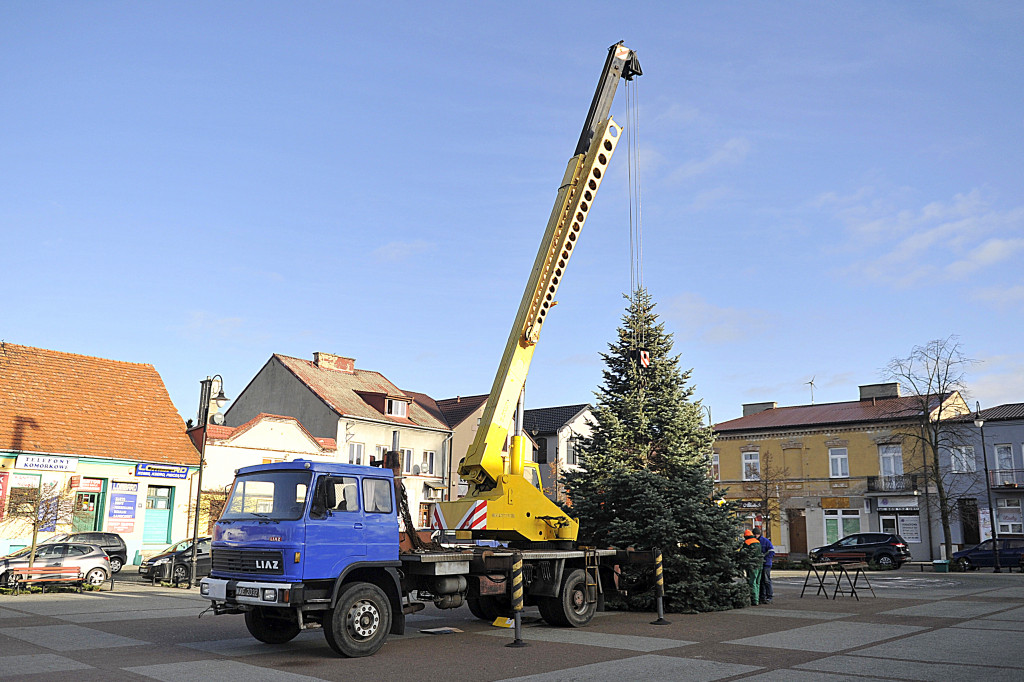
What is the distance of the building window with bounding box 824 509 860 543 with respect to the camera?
147ft

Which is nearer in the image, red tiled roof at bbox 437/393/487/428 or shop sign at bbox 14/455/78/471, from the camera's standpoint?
shop sign at bbox 14/455/78/471

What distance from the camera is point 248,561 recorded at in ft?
35.6

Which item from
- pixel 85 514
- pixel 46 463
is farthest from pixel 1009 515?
pixel 46 463

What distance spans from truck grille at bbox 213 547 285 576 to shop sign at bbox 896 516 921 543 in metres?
41.2

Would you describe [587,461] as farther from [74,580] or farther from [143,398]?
[143,398]

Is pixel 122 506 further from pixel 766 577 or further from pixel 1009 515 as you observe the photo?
pixel 1009 515

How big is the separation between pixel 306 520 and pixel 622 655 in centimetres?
461

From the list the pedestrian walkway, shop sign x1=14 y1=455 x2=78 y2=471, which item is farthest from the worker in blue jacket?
shop sign x1=14 y1=455 x2=78 y2=471

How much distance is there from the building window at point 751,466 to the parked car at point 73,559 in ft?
119

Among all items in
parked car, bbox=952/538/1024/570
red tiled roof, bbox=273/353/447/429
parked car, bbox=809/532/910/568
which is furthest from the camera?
red tiled roof, bbox=273/353/447/429

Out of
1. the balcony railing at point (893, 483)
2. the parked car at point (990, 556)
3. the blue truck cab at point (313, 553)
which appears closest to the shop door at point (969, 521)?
the balcony railing at point (893, 483)

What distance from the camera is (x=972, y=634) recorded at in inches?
514

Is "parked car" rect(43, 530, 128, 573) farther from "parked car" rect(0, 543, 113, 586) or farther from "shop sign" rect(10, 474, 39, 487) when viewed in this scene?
"shop sign" rect(10, 474, 39, 487)

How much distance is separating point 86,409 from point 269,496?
2406cm
